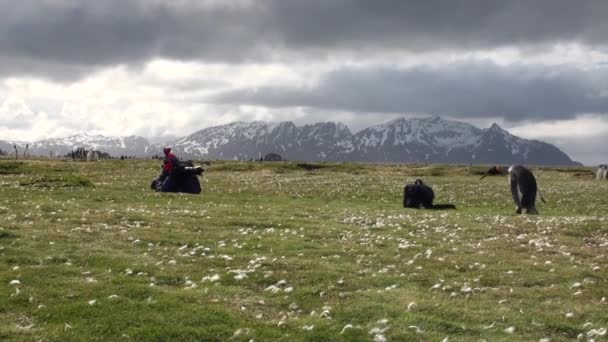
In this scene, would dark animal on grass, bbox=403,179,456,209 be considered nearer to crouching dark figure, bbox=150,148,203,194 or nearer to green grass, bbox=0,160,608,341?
green grass, bbox=0,160,608,341

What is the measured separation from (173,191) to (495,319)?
33342 mm

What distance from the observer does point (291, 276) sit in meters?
14.6

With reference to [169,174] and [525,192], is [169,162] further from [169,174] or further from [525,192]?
[525,192]

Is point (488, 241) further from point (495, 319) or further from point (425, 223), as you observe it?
point (495, 319)

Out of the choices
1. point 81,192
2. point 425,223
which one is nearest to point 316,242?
point 425,223

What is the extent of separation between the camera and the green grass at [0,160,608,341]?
10.7m

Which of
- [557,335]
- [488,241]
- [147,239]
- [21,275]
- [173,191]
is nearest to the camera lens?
[557,335]

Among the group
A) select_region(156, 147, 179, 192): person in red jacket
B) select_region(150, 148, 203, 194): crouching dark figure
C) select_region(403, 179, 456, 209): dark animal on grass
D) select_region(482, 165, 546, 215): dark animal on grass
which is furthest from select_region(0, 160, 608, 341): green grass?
select_region(150, 148, 203, 194): crouching dark figure

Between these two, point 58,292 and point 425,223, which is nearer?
point 58,292

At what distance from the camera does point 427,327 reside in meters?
10.8

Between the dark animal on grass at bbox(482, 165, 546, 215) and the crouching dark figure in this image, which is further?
the crouching dark figure

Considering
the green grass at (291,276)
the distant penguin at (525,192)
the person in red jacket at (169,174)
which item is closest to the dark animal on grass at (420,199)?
the distant penguin at (525,192)

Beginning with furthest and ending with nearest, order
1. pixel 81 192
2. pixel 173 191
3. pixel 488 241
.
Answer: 1. pixel 173 191
2. pixel 81 192
3. pixel 488 241

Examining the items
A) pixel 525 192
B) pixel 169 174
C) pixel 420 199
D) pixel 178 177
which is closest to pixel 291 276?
pixel 525 192
